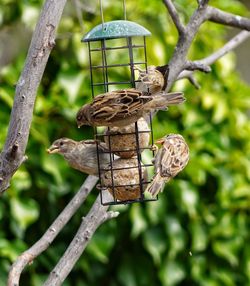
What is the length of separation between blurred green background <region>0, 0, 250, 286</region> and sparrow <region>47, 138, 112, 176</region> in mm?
1031

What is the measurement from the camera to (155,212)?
208 inches

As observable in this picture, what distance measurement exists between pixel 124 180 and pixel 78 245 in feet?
0.98

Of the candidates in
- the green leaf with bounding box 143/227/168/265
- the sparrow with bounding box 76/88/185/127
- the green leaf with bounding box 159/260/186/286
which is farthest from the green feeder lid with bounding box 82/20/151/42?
the green leaf with bounding box 159/260/186/286

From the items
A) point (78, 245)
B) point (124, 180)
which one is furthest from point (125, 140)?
point (78, 245)

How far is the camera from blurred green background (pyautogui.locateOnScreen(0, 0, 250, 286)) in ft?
16.2

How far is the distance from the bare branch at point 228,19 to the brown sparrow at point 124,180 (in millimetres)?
737

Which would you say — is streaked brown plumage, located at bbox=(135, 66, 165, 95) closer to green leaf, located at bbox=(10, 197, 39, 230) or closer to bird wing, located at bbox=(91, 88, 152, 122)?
bird wing, located at bbox=(91, 88, 152, 122)

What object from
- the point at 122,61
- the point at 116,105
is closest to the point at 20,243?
the point at 122,61

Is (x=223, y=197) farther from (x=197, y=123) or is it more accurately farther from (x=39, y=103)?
(x=39, y=103)

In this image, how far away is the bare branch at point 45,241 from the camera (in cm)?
314

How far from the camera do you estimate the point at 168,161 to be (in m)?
3.47

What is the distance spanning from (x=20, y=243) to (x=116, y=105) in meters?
1.94

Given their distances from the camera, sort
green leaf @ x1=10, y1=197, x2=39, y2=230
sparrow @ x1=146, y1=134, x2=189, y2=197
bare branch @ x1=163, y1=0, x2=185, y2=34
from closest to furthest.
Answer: sparrow @ x1=146, y1=134, x2=189, y2=197 < bare branch @ x1=163, y1=0, x2=185, y2=34 < green leaf @ x1=10, y1=197, x2=39, y2=230

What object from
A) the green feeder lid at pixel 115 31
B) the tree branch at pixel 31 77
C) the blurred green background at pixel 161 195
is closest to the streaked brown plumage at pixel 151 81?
the green feeder lid at pixel 115 31
